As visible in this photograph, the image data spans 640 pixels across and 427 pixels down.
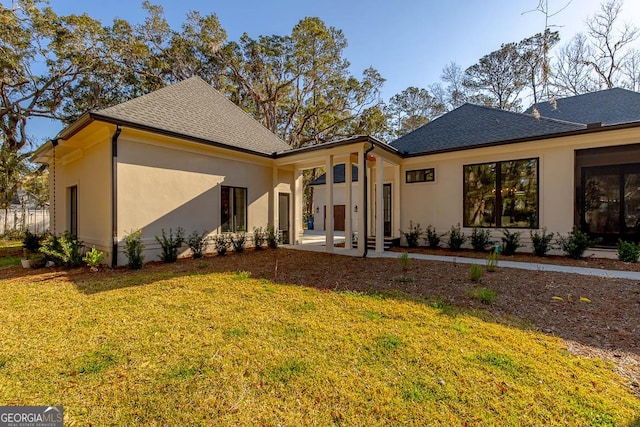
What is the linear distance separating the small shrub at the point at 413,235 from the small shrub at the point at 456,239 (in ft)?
3.61

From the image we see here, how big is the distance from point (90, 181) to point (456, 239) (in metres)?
11.0

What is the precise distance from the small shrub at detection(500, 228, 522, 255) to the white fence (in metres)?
20.7

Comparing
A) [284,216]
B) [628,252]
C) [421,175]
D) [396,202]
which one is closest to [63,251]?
[284,216]

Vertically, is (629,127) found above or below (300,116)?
below

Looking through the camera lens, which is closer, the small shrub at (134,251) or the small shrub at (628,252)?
the small shrub at (134,251)

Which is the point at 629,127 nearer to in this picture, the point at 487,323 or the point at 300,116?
the point at 487,323

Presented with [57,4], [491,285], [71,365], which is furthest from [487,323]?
[57,4]

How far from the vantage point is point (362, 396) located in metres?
2.20

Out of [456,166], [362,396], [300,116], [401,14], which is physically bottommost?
[362,396]

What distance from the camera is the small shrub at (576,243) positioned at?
24.6ft

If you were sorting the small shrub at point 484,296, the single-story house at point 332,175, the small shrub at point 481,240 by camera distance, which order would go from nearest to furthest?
the small shrub at point 484,296 < the single-story house at point 332,175 < the small shrub at point 481,240

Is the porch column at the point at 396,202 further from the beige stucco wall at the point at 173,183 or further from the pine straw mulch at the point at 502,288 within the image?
the beige stucco wall at the point at 173,183

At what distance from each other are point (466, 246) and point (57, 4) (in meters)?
20.0

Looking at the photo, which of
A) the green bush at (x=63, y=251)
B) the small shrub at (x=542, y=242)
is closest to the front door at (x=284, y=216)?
the green bush at (x=63, y=251)
